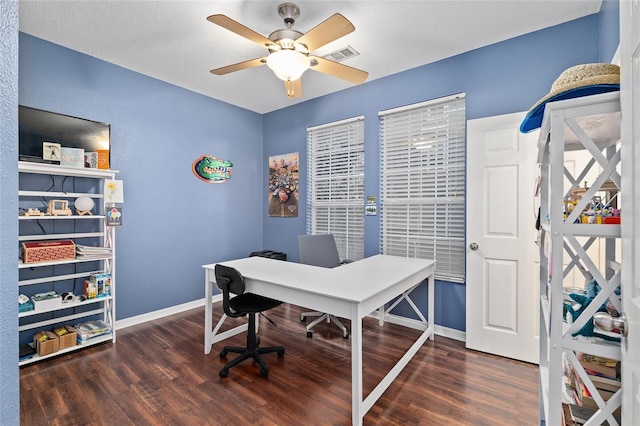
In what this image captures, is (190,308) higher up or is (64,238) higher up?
(64,238)

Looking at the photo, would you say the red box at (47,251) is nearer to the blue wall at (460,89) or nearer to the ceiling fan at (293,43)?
the ceiling fan at (293,43)

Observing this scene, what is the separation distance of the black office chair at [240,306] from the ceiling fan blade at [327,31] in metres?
1.74

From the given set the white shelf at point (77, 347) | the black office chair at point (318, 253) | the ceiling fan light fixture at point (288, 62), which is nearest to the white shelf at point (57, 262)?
the white shelf at point (77, 347)

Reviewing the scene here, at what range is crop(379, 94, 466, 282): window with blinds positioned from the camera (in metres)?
3.03

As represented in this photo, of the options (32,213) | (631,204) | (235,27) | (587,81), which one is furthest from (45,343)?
(587,81)

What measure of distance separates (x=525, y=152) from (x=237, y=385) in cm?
300

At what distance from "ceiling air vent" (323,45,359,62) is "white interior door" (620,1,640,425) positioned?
7.55ft

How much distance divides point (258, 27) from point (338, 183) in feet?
6.71

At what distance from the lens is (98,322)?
301 centimetres

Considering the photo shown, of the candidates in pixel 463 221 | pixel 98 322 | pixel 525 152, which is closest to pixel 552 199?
pixel 525 152

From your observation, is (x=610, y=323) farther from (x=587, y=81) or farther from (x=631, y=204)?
(x=587, y=81)

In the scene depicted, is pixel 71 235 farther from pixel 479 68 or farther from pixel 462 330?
pixel 479 68

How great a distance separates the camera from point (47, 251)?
2529 mm

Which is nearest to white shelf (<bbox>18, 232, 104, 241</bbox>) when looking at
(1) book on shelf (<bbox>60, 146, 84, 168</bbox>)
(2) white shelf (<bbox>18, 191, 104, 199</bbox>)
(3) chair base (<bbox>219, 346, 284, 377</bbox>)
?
(2) white shelf (<bbox>18, 191, 104, 199</bbox>)
